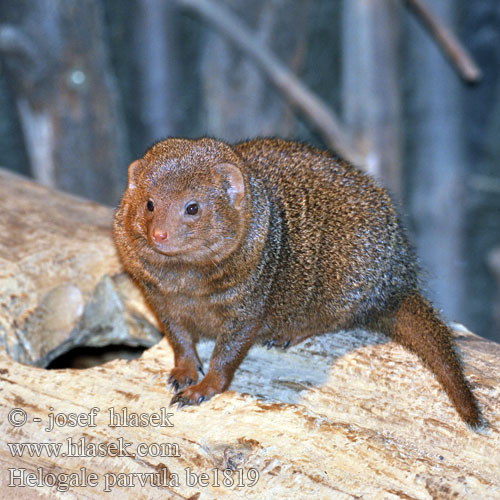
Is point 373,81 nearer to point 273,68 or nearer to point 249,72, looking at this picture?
point 273,68

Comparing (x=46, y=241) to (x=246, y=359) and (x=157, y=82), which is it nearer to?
(x=246, y=359)

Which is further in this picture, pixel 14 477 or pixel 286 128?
pixel 286 128

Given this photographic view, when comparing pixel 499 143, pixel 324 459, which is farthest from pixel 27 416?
pixel 499 143

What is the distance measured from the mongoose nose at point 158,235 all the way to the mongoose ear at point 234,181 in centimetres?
32

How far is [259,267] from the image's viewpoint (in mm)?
2521

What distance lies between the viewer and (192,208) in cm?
229

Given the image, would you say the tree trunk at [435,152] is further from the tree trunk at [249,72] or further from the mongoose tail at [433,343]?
the mongoose tail at [433,343]

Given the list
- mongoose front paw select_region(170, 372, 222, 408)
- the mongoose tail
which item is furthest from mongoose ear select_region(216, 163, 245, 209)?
the mongoose tail

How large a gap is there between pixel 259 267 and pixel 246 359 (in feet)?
1.48

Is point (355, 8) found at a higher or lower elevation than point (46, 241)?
higher

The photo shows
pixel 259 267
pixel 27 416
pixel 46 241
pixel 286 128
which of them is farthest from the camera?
pixel 286 128

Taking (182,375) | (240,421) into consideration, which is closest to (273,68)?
(182,375)

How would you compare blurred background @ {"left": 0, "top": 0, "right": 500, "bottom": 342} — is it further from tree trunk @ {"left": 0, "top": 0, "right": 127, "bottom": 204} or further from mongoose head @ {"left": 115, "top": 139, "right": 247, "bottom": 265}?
mongoose head @ {"left": 115, "top": 139, "right": 247, "bottom": 265}

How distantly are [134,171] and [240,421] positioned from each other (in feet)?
3.36
